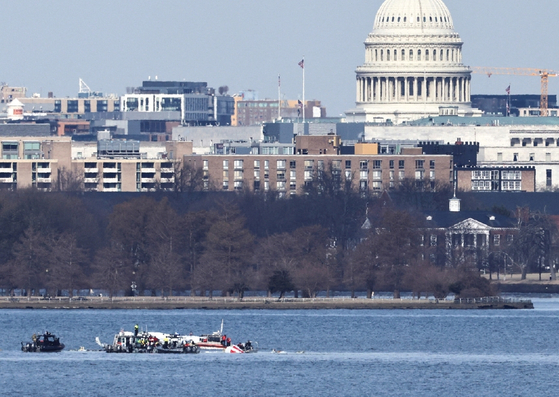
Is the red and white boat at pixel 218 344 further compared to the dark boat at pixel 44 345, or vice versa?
the red and white boat at pixel 218 344

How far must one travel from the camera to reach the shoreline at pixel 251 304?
440 ft

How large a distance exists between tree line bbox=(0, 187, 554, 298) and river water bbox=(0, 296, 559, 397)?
5.70 m

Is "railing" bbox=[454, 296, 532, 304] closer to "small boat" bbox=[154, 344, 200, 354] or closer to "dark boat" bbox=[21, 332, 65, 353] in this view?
"small boat" bbox=[154, 344, 200, 354]

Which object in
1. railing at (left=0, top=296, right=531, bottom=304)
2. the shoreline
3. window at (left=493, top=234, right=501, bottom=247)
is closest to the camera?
the shoreline

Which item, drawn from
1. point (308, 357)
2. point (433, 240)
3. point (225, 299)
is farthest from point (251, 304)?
point (433, 240)

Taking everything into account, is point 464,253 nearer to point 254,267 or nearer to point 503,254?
point 503,254

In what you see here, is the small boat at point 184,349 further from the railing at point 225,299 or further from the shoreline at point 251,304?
the railing at point 225,299

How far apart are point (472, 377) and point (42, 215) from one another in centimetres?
4859

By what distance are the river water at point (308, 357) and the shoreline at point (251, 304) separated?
1.14 m

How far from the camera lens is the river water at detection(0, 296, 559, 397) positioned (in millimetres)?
99312

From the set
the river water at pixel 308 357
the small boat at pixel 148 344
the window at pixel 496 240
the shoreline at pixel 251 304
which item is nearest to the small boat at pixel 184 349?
the small boat at pixel 148 344

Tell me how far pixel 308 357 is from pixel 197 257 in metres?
32.1

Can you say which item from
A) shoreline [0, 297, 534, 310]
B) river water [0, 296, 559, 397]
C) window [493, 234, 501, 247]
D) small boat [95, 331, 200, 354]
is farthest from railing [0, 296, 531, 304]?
window [493, 234, 501, 247]

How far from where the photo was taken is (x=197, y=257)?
14112cm
